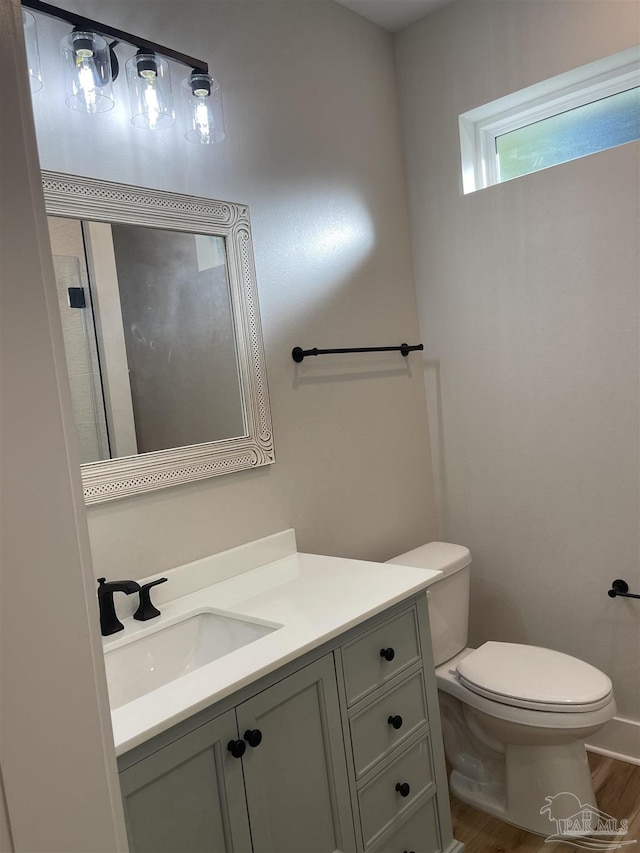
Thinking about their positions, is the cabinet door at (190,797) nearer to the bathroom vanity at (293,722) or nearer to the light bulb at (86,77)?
the bathroom vanity at (293,722)

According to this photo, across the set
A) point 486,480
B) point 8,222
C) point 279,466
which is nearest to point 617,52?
point 486,480

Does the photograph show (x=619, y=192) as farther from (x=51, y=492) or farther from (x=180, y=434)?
(x=51, y=492)

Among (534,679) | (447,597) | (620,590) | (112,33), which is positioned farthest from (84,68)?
(620,590)

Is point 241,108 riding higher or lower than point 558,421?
higher

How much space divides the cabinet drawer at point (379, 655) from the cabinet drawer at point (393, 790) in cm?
22

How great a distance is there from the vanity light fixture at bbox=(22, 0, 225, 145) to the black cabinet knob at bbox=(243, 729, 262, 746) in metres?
1.44

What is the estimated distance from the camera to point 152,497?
1.75 metres

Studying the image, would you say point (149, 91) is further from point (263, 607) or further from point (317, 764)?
point (317, 764)

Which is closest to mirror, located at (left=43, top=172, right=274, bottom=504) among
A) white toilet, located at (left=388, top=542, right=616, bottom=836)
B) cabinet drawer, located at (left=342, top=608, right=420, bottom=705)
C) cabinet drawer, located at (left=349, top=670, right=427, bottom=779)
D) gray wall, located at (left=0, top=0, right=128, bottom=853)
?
cabinet drawer, located at (left=342, top=608, right=420, bottom=705)

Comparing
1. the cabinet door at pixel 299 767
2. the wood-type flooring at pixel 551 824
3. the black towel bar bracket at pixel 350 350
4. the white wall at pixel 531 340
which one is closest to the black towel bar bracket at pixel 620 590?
the white wall at pixel 531 340

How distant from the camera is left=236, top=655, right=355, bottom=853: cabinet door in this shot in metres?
1.28

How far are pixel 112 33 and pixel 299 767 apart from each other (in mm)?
1753

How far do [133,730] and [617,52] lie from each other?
232 cm

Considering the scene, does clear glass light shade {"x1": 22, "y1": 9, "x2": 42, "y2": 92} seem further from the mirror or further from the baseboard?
the baseboard
